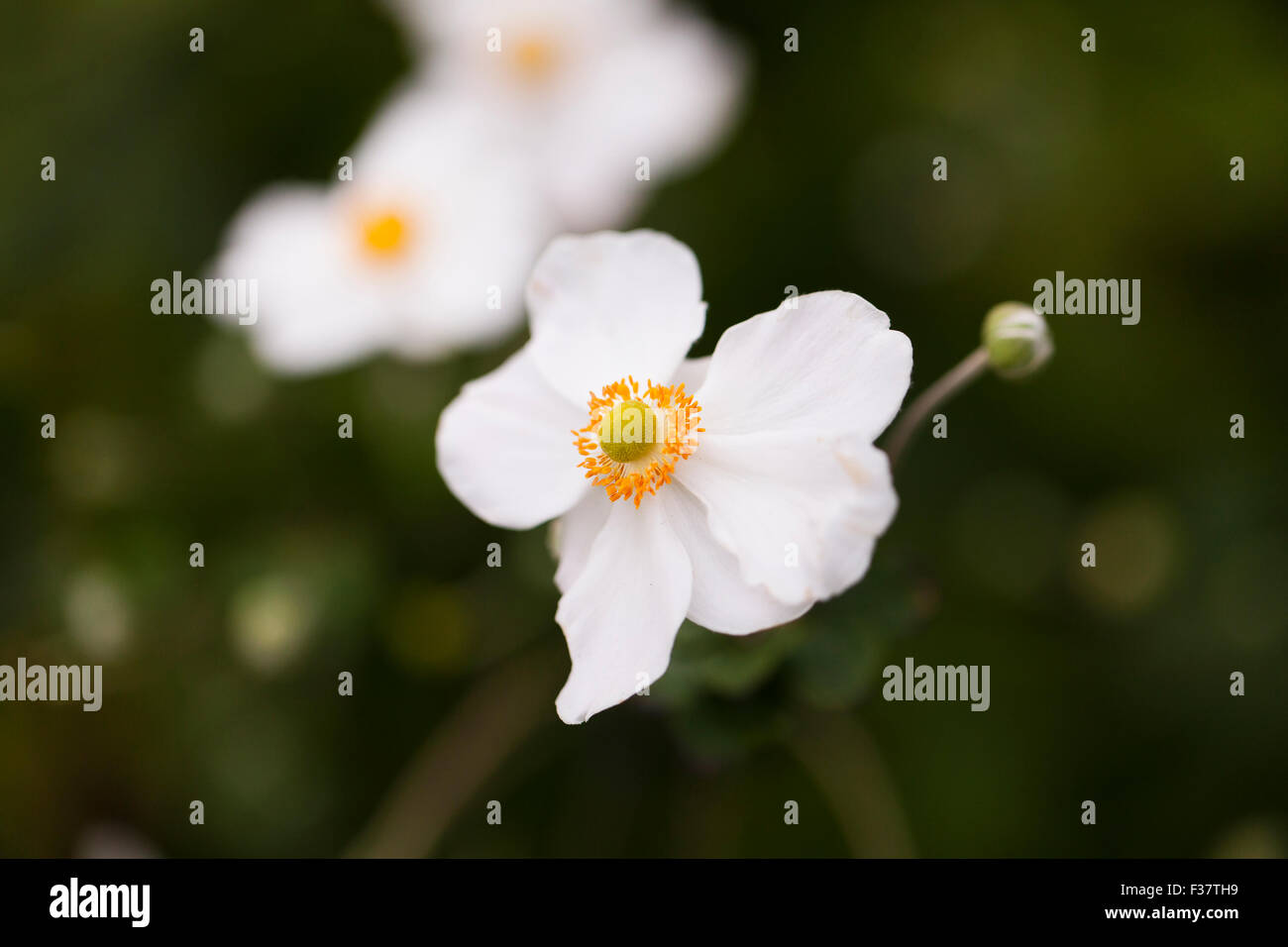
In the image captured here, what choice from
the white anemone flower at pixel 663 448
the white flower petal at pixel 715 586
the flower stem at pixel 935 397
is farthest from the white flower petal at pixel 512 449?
the flower stem at pixel 935 397

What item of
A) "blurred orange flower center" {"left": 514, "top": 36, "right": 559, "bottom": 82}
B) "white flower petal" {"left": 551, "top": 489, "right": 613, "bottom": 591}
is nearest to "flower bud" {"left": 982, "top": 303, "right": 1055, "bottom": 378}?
"white flower petal" {"left": 551, "top": 489, "right": 613, "bottom": 591}

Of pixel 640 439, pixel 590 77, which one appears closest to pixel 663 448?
pixel 640 439

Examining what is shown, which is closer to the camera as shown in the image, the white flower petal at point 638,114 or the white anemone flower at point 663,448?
the white anemone flower at point 663,448

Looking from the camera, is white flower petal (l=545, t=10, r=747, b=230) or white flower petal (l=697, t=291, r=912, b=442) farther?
white flower petal (l=545, t=10, r=747, b=230)

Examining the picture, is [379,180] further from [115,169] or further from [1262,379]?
[1262,379]

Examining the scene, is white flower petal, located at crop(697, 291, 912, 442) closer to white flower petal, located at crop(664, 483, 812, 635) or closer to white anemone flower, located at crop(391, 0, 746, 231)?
white flower petal, located at crop(664, 483, 812, 635)

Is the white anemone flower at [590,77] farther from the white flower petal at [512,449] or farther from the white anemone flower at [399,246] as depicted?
the white flower petal at [512,449]

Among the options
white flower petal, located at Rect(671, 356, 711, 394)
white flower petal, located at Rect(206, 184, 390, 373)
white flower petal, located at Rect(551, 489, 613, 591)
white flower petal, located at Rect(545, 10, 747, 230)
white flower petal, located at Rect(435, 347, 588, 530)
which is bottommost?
white flower petal, located at Rect(551, 489, 613, 591)
